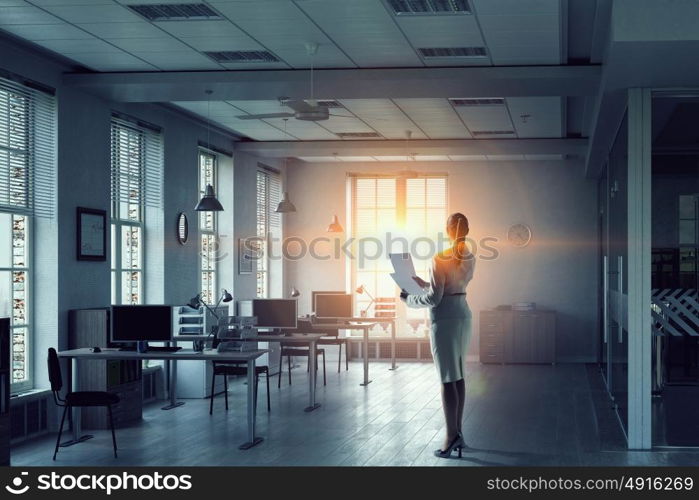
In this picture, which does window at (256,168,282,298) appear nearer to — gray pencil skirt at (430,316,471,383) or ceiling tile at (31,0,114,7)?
ceiling tile at (31,0,114,7)

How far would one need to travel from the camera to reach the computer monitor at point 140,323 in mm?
7688

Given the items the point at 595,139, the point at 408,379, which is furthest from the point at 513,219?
the point at 595,139

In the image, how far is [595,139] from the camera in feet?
30.9

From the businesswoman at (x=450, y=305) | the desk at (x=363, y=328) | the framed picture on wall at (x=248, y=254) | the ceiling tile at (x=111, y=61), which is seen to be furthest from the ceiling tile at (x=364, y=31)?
the framed picture on wall at (x=248, y=254)

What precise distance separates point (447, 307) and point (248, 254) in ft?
21.9

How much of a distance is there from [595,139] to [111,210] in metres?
5.04

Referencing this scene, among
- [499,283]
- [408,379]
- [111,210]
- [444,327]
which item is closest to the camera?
[444,327]

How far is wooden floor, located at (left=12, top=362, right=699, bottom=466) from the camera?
21.1 ft

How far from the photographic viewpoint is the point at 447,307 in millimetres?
6070

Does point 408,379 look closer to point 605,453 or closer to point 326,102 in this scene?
point 326,102

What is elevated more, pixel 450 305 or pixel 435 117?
pixel 435 117

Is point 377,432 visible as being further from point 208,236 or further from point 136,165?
point 208,236

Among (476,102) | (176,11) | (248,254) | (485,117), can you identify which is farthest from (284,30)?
(248,254)

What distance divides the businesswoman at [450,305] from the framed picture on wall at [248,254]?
6169 millimetres
